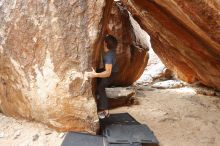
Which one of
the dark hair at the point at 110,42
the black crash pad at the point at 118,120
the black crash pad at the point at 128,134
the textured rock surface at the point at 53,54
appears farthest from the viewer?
the black crash pad at the point at 118,120

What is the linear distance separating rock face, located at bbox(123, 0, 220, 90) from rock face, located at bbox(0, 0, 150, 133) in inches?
60.8

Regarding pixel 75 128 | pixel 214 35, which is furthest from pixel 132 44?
pixel 75 128

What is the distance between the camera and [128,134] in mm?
4953

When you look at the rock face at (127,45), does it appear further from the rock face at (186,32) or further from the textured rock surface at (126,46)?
the rock face at (186,32)

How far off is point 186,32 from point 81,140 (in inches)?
142

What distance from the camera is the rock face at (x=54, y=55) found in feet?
15.9

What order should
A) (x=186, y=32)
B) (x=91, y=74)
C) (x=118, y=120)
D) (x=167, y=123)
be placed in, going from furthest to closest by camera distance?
1. (x=186, y=32)
2. (x=167, y=123)
3. (x=118, y=120)
4. (x=91, y=74)

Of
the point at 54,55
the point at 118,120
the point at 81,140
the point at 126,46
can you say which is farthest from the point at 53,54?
the point at 126,46

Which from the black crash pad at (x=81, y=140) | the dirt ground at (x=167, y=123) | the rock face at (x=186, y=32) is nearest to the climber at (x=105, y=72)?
the black crash pad at (x=81, y=140)

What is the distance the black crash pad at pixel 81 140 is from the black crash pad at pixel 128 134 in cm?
15

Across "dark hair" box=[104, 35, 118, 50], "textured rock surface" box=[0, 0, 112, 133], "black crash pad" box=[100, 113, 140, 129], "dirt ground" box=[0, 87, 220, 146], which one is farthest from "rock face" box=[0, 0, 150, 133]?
"black crash pad" box=[100, 113, 140, 129]

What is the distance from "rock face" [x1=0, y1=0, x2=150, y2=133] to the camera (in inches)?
191

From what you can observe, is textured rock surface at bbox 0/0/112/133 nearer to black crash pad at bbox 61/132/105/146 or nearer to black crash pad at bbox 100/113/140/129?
black crash pad at bbox 61/132/105/146

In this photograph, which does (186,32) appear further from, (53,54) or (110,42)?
(53,54)
